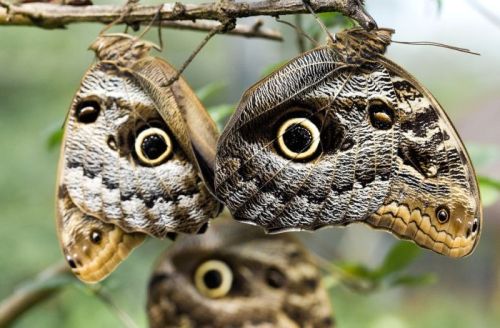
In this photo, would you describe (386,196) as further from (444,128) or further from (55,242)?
(55,242)

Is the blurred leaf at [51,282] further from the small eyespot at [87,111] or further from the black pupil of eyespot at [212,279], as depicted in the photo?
the small eyespot at [87,111]

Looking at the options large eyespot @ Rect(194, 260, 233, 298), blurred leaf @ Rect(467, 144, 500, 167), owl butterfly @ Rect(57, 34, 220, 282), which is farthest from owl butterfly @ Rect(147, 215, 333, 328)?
blurred leaf @ Rect(467, 144, 500, 167)

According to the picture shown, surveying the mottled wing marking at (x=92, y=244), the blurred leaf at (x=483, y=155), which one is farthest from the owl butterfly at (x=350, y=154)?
the blurred leaf at (x=483, y=155)

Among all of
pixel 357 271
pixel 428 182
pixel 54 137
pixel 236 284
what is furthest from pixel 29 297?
pixel 428 182

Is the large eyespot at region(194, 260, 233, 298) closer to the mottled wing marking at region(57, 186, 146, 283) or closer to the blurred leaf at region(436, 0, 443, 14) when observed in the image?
the mottled wing marking at region(57, 186, 146, 283)

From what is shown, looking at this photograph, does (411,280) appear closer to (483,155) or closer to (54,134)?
(483,155)
